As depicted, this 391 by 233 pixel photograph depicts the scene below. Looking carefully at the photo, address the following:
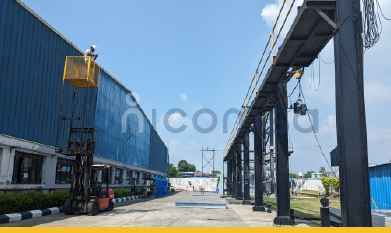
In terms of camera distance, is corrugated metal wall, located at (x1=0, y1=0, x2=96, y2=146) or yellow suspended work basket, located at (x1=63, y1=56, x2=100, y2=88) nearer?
corrugated metal wall, located at (x1=0, y1=0, x2=96, y2=146)

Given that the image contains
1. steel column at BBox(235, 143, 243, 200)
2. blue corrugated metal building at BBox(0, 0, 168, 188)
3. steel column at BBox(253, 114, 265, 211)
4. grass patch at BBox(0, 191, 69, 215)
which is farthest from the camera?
steel column at BBox(235, 143, 243, 200)

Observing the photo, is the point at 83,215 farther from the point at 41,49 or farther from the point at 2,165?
the point at 41,49

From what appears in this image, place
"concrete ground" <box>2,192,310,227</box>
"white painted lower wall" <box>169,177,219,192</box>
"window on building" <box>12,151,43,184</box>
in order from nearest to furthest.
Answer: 1. "concrete ground" <box>2,192,310,227</box>
2. "window on building" <box>12,151,43,184</box>
3. "white painted lower wall" <box>169,177,219,192</box>

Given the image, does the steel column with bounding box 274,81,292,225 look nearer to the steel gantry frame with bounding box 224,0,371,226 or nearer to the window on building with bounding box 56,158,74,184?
the steel gantry frame with bounding box 224,0,371,226

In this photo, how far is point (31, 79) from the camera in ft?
62.7

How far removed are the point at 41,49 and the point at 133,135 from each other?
24181 millimetres

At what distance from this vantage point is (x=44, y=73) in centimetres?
2036

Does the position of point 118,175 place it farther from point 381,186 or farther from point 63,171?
point 381,186

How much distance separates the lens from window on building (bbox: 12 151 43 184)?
61.9ft

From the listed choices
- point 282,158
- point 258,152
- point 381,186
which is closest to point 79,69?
point 282,158

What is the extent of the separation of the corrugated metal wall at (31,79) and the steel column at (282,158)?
11570mm

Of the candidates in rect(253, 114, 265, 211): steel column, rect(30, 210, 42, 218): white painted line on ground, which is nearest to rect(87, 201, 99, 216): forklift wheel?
rect(30, 210, 42, 218): white painted line on ground

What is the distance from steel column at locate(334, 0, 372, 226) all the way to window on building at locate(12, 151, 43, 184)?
51.6ft

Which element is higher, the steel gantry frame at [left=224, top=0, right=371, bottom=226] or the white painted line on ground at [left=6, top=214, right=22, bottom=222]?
the steel gantry frame at [left=224, top=0, right=371, bottom=226]
